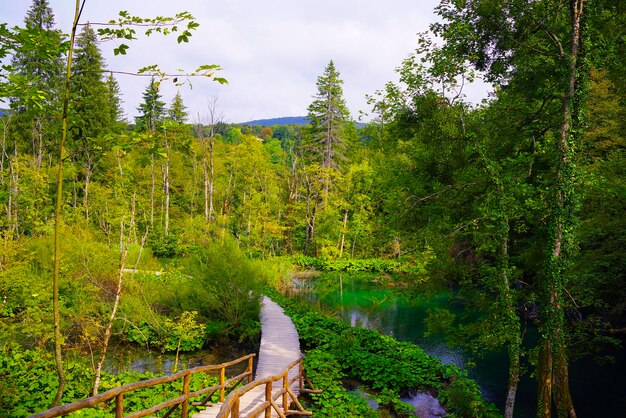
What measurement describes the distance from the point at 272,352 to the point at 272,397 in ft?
13.2

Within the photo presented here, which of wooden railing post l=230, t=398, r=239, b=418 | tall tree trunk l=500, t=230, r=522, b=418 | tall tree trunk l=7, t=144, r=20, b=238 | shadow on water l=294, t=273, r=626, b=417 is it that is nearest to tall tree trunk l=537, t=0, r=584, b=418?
tall tree trunk l=500, t=230, r=522, b=418

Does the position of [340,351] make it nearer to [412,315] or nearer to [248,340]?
[248,340]

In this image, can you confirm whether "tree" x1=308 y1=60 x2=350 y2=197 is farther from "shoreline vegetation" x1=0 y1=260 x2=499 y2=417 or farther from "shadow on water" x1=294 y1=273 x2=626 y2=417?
"shoreline vegetation" x1=0 y1=260 x2=499 y2=417

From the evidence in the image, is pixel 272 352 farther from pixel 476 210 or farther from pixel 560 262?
pixel 560 262

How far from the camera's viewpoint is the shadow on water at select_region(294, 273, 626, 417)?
1003 cm

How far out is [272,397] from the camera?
6.73 metres

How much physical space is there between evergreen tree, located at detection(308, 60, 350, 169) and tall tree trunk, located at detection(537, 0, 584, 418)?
2307 cm

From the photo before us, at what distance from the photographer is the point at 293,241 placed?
110 feet

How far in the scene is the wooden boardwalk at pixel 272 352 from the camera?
722 cm

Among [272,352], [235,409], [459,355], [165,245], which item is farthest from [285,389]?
[165,245]

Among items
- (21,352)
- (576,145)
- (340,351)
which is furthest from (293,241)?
(576,145)

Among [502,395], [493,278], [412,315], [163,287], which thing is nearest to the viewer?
[493,278]

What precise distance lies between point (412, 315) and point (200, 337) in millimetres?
9541

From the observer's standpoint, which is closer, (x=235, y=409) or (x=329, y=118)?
(x=235, y=409)
